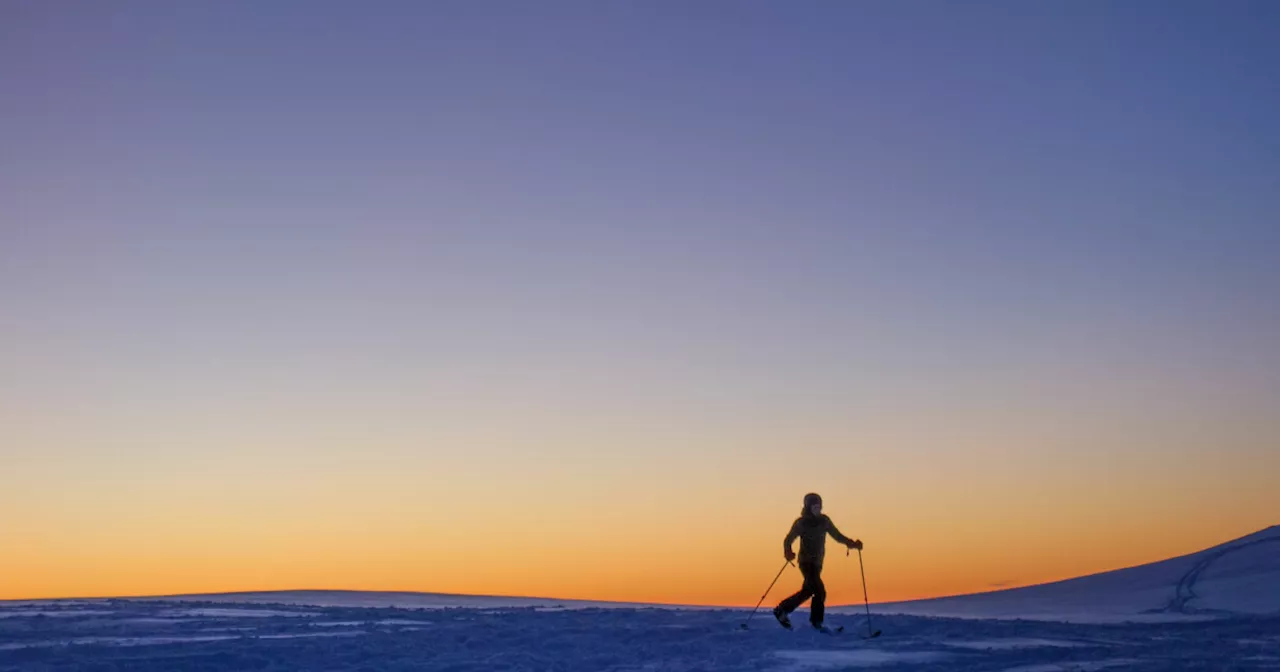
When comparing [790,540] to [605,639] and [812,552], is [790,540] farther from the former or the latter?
[605,639]


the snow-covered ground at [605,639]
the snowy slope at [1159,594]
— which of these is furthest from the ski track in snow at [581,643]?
the snowy slope at [1159,594]

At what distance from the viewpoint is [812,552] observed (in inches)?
→ 664

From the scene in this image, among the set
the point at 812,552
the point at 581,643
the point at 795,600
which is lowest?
the point at 581,643

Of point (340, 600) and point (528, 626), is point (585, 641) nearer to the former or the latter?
point (528, 626)

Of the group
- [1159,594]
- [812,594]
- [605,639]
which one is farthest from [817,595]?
[1159,594]

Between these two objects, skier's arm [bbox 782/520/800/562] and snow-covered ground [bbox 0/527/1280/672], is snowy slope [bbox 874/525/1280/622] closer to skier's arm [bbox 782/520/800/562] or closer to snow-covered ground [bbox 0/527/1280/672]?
snow-covered ground [bbox 0/527/1280/672]

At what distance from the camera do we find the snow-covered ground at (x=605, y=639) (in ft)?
41.9

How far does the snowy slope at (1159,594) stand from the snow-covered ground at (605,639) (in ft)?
0.38

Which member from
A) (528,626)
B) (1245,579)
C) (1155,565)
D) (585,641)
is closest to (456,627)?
(528,626)

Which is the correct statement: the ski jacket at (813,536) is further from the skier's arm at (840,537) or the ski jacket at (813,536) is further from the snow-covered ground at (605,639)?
the snow-covered ground at (605,639)

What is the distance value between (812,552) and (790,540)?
36cm

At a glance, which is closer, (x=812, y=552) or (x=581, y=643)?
(x=581, y=643)

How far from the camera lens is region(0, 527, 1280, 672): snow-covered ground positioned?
12.8m

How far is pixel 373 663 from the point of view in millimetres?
12664
